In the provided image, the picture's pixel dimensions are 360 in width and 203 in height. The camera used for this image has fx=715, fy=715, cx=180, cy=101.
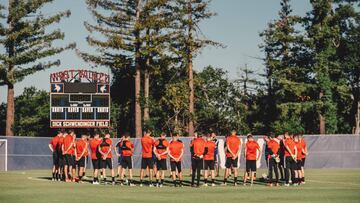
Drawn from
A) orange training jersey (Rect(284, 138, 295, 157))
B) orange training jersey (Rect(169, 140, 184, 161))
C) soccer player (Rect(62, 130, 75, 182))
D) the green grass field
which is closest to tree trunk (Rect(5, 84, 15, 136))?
soccer player (Rect(62, 130, 75, 182))

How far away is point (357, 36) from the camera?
7394 cm

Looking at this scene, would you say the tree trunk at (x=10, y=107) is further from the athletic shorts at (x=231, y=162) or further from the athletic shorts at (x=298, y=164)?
the athletic shorts at (x=298, y=164)

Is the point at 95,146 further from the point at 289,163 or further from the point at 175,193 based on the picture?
the point at 289,163

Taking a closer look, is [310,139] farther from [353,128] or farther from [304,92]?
[353,128]

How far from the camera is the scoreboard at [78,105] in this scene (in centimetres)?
4506

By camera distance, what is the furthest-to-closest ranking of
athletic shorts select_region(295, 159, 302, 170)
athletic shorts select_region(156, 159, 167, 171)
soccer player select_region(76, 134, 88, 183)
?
soccer player select_region(76, 134, 88, 183) < athletic shorts select_region(295, 159, 302, 170) < athletic shorts select_region(156, 159, 167, 171)

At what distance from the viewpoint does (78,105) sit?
45.3m

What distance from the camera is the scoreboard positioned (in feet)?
148

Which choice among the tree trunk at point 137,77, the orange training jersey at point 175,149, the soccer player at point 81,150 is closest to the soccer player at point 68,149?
the soccer player at point 81,150

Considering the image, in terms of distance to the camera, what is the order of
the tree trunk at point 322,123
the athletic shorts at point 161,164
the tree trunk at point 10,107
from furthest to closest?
the tree trunk at point 322,123 < the tree trunk at point 10,107 < the athletic shorts at point 161,164

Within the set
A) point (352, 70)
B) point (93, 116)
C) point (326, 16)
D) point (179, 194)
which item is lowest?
point (179, 194)

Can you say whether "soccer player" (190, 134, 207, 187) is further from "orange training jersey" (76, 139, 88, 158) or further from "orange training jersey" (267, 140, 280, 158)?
"orange training jersey" (76, 139, 88, 158)

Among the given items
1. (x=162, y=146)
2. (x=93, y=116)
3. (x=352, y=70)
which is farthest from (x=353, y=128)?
(x=162, y=146)

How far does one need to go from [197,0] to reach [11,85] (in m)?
18.4
